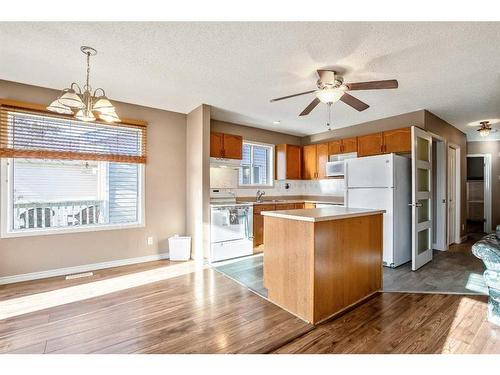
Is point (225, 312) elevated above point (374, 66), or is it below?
below

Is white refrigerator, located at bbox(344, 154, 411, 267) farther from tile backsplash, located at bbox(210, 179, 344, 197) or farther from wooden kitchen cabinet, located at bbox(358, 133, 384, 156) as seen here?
tile backsplash, located at bbox(210, 179, 344, 197)

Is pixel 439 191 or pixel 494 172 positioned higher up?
pixel 494 172

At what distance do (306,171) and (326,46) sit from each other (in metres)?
3.70

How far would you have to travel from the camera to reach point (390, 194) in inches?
142

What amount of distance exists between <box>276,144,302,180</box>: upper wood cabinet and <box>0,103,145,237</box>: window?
2.82 metres

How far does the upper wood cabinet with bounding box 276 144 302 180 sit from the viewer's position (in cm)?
555

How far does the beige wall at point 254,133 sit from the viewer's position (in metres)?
4.77

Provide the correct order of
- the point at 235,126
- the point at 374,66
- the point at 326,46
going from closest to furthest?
the point at 326,46 → the point at 374,66 → the point at 235,126

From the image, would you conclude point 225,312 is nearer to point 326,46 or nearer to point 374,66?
point 326,46

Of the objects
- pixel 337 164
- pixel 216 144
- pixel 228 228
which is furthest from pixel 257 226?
pixel 337 164

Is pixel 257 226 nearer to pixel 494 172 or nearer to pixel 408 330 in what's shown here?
pixel 408 330

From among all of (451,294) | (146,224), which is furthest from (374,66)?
(146,224)

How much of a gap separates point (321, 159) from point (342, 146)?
56cm

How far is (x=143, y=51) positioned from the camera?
2.35 m
